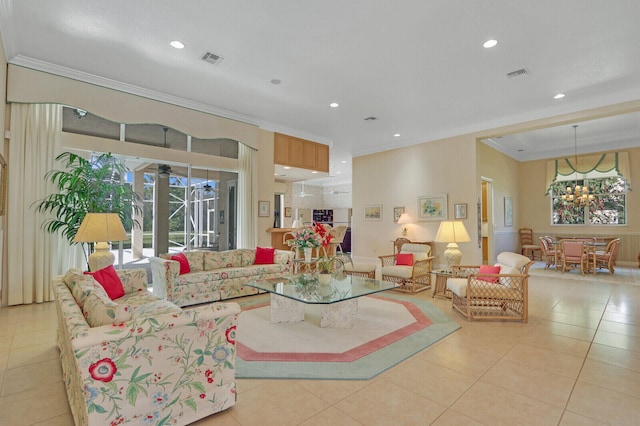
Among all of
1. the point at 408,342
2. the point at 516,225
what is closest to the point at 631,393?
the point at 408,342

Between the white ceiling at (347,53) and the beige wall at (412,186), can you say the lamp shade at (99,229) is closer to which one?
the white ceiling at (347,53)

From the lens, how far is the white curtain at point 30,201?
438 centimetres

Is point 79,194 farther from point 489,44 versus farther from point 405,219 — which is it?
point 405,219

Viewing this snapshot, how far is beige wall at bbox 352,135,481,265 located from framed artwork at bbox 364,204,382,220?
114 mm

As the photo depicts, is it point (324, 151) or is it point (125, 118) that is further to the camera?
point (324, 151)

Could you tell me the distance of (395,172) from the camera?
28.0ft

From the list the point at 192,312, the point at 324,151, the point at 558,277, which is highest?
the point at 324,151

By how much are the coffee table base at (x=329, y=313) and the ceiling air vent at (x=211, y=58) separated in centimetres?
326

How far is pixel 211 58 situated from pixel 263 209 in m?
3.34

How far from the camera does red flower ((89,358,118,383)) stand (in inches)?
62.5

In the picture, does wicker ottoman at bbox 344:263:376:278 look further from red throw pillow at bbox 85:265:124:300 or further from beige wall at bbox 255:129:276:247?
red throw pillow at bbox 85:265:124:300

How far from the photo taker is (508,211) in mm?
9672

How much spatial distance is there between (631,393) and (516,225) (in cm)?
908

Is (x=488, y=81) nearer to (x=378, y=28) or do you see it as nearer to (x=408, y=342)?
(x=378, y=28)
